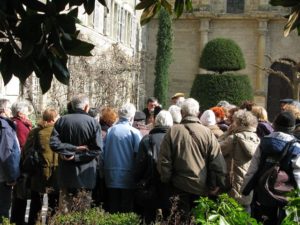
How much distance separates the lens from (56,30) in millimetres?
3264

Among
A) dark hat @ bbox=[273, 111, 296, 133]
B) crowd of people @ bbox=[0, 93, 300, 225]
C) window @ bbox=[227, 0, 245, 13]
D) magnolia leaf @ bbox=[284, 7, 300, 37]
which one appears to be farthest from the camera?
window @ bbox=[227, 0, 245, 13]

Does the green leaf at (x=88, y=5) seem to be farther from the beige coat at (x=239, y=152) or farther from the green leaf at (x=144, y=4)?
the beige coat at (x=239, y=152)

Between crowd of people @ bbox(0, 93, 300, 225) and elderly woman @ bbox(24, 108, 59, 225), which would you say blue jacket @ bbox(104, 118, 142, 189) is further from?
elderly woman @ bbox(24, 108, 59, 225)

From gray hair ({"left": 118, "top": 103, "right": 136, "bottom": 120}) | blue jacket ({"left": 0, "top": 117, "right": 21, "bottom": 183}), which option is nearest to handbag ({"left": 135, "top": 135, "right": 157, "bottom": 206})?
gray hair ({"left": 118, "top": 103, "right": 136, "bottom": 120})

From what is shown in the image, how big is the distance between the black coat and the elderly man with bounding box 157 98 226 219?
38.6 inches

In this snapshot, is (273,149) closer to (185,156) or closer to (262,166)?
(262,166)

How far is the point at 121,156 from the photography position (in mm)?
7660

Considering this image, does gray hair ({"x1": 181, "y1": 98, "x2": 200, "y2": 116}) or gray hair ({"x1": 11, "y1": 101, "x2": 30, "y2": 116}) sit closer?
gray hair ({"x1": 181, "y1": 98, "x2": 200, "y2": 116})

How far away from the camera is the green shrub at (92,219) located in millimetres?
5316

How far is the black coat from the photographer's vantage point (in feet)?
24.1

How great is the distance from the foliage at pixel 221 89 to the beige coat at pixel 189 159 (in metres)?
24.7

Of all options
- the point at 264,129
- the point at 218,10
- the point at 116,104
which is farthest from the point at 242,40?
the point at 264,129

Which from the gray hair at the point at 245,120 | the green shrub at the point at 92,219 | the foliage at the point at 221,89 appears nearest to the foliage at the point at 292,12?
the green shrub at the point at 92,219

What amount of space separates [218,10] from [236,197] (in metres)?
33.7
